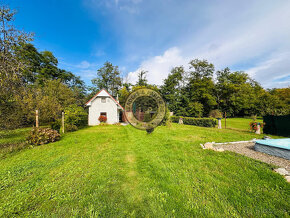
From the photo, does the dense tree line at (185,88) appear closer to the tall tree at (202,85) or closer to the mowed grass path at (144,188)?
the tall tree at (202,85)

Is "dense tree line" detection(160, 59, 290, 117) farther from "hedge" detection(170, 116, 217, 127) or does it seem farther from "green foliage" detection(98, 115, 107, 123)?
"green foliage" detection(98, 115, 107, 123)

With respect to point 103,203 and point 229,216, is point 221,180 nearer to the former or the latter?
point 229,216

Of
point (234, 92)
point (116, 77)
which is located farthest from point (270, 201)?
point (234, 92)

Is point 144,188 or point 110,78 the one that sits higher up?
point 110,78

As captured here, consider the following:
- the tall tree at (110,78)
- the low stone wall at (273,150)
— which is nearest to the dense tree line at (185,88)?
the tall tree at (110,78)

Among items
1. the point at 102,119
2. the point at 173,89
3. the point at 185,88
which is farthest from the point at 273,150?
the point at 185,88

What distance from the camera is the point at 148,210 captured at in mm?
1960

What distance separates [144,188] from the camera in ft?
8.37

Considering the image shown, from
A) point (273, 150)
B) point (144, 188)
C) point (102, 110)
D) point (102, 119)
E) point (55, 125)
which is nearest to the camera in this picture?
point (144, 188)

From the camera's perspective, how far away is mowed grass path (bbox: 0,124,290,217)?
1.96 meters

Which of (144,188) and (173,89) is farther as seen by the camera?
(173,89)

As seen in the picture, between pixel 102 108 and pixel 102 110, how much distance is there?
317 millimetres

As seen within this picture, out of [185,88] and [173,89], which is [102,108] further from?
[185,88]

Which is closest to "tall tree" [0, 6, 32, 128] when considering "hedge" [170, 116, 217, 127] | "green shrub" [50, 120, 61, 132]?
"green shrub" [50, 120, 61, 132]
